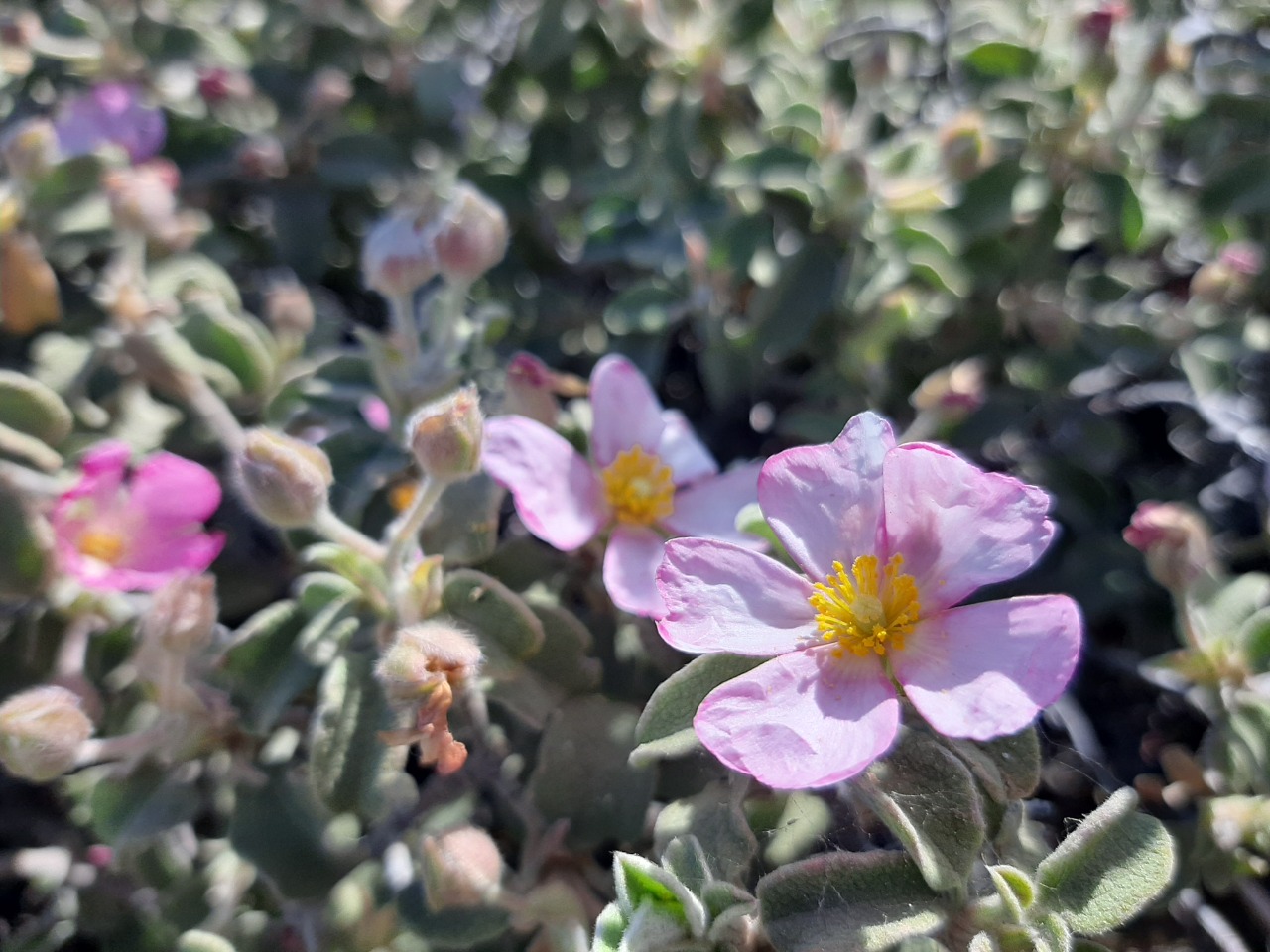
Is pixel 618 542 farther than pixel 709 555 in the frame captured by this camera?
Yes

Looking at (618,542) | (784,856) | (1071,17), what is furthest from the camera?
(1071,17)

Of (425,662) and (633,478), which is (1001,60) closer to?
(633,478)

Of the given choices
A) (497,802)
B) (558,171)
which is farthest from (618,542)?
(558,171)

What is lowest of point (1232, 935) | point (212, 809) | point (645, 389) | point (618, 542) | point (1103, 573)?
point (212, 809)

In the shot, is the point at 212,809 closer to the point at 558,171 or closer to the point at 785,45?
the point at 558,171

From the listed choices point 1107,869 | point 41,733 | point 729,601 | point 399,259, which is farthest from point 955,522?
point 41,733

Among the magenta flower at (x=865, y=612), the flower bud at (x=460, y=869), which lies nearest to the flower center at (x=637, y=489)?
the magenta flower at (x=865, y=612)

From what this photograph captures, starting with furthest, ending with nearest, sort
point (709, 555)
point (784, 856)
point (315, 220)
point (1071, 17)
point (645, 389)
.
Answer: point (315, 220)
point (1071, 17)
point (645, 389)
point (784, 856)
point (709, 555)
